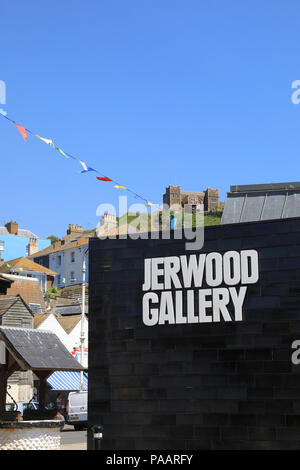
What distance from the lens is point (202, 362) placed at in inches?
663

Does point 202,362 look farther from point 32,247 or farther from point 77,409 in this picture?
point 32,247

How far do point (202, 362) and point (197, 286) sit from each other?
6.29ft

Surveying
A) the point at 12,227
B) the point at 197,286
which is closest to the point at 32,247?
the point at 12,227

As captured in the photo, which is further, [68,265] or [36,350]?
[68,265]

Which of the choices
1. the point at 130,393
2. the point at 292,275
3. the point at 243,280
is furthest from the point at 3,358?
the point at 292,275

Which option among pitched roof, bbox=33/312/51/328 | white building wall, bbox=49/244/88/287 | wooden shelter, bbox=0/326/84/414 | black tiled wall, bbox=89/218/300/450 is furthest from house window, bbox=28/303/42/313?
black tiled wall, bbox=89/218/300/450

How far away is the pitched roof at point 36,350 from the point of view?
1917 cm

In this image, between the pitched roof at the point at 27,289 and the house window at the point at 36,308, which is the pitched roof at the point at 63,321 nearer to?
the house window at the point at 36,308

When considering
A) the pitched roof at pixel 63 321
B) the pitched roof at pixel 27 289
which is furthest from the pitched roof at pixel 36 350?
the pitched roof at pixel 27 289

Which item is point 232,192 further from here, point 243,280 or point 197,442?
point 197,442

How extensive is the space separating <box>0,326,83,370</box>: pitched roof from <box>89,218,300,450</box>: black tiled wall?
204 cm

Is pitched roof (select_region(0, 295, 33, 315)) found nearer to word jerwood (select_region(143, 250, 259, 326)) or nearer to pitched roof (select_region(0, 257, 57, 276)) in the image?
word jerwood (select_region(143, 250, 259, 326))

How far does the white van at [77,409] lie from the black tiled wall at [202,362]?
47.0ft

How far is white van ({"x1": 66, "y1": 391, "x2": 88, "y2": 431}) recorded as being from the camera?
32031mm
